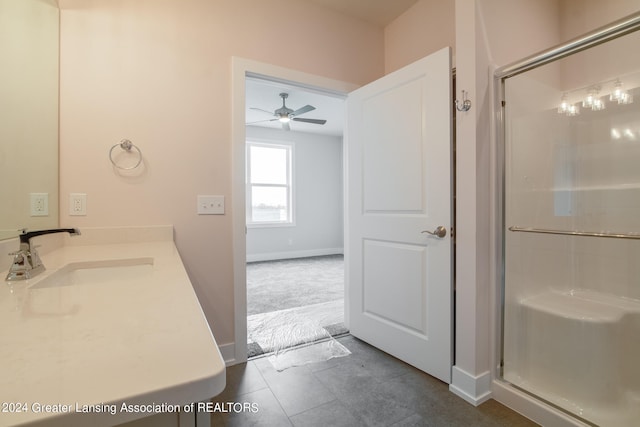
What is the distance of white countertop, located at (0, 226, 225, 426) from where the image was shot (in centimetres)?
36

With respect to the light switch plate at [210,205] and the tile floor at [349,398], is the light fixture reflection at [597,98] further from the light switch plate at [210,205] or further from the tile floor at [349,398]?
the light switch plate at [210,205]

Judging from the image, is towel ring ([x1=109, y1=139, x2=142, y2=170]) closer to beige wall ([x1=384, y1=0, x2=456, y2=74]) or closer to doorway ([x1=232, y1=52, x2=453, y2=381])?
doorway ([x1=232, y1=52, x2=453, y2=381])

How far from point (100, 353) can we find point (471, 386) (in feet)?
5.69

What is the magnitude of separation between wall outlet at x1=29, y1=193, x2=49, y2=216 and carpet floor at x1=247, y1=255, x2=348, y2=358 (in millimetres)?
1443

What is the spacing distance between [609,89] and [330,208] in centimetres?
487

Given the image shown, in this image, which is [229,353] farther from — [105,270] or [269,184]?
[269,184]

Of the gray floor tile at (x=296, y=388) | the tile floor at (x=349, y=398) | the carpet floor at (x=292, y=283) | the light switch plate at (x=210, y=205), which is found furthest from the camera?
the carpet floor at (x=292, y=283)

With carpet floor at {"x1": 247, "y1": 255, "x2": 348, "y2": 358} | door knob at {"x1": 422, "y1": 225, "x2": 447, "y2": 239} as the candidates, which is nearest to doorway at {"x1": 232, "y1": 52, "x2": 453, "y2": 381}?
door knob at {"x1": 422, "y1": 225, "x2": 447, "y2": 239}

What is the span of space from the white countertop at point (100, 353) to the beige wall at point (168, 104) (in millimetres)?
995

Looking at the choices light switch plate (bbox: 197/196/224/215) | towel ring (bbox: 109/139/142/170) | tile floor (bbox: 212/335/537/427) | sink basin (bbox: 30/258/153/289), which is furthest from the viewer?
light switch plate (bbox: 197/196/224/215)

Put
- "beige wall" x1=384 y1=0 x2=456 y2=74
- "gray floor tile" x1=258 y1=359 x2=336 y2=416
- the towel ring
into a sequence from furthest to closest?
1. "beige wall" x1=384 y1=0 x2=456 y2=74
2. the towel ring
3. "gray floor tile" x1=258 y1=359 x2=336 y2=416

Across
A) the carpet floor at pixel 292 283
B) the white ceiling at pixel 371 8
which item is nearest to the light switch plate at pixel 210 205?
the carpet floor at pixel 292 283

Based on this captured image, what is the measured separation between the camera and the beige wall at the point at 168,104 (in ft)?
5.25

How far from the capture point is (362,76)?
242cm
